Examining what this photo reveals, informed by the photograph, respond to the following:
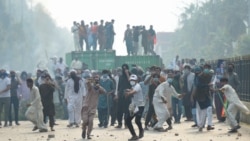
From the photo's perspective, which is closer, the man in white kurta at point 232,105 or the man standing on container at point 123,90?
the man in white kurta at point 232,105

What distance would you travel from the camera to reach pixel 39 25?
12694 cm

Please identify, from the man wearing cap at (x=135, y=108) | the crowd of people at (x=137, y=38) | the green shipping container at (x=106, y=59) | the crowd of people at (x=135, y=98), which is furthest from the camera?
the crowd of people at (x=137, y=38)

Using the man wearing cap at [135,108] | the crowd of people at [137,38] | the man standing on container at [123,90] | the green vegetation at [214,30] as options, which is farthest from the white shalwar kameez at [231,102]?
the green vegetation at [214,30]

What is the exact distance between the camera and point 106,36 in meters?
35.2

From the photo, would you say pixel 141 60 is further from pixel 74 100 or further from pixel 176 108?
pixel 74 100

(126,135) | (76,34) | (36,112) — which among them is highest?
(76,34)

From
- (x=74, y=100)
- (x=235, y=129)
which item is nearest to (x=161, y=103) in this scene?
(x=235, y=129)

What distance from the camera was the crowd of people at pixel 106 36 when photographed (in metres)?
35.1

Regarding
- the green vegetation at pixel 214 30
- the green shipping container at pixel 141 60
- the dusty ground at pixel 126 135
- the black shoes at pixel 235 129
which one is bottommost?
the dusty ground at pixel 126 135

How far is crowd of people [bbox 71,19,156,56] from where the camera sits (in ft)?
115

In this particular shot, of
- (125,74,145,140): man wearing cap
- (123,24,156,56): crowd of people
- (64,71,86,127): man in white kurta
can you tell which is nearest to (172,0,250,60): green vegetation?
(123,24,156,56): crowd of people

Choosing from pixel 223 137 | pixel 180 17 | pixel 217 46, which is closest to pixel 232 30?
pixel 217 46

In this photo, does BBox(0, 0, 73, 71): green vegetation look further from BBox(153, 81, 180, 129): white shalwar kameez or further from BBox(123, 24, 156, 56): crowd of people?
BBox(153, 81, 180, 129): white shalwar kameez

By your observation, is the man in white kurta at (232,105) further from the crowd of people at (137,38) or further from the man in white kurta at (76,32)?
the man in white kurta at (76,32)
